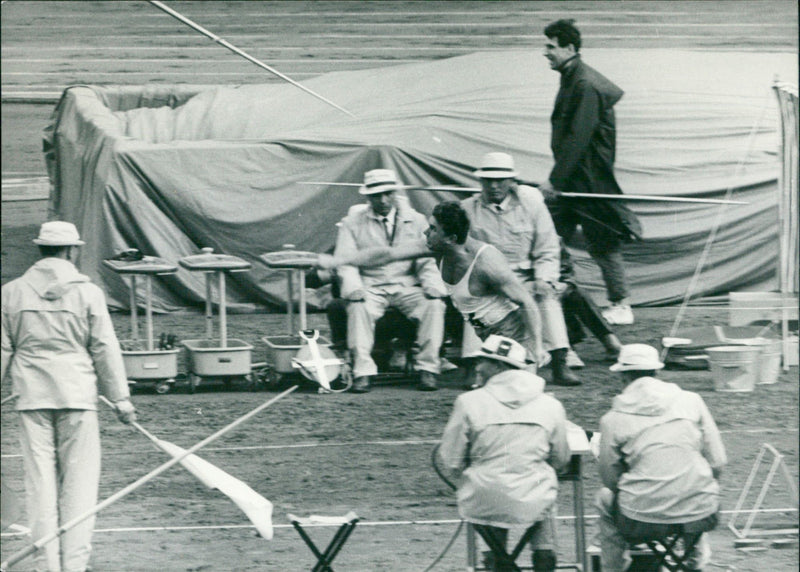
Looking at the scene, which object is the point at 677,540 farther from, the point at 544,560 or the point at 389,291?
the point at 389,291

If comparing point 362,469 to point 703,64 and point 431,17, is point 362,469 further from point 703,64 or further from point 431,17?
point 703,64

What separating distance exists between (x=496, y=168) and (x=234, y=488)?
7.28 ft

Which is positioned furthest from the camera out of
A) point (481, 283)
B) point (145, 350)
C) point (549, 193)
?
point (549, 193)

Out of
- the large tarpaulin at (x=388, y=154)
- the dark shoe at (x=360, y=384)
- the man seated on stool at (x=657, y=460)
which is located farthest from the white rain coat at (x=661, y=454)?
the large tarpaulin at (x=388, y=154)

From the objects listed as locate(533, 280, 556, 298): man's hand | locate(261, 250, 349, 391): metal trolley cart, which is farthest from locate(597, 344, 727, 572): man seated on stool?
locate(261, 250, 349, 391): metal trolley cart

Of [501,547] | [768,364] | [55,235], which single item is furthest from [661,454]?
[768,364]

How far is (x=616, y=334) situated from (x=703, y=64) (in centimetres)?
180

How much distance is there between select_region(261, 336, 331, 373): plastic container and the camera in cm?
736

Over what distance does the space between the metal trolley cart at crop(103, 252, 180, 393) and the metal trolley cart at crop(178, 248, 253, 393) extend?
11 centimetres

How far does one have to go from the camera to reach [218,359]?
7.37 m

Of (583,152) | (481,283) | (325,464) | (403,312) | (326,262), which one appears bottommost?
(325,464)

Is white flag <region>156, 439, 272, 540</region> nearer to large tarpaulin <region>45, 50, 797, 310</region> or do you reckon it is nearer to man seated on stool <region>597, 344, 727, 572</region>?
large tarpaulin <region>45, 50, 797, 310</region>

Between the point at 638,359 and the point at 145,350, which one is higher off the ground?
the point at 638,359

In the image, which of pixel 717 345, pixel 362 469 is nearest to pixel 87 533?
pixel 362 469
